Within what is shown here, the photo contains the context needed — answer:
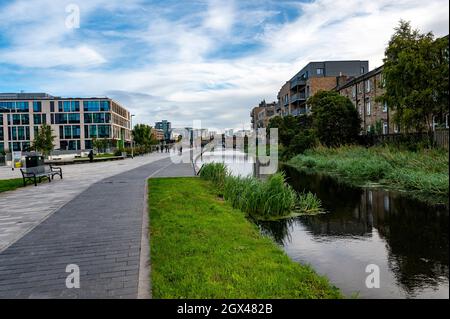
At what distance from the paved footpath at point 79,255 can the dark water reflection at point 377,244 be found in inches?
115

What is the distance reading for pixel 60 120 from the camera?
282ft

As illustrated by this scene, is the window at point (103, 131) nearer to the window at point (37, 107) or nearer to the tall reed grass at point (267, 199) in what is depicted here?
the window at point (37, 107)

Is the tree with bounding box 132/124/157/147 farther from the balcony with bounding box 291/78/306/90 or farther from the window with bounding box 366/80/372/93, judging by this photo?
the window with bounding box 366/80/372/93

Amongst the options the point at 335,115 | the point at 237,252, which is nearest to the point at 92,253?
the point at 237,252

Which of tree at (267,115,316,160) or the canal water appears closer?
the canal water

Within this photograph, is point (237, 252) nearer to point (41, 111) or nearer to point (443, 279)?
point (443, 279)

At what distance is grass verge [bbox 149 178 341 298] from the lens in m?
4.44

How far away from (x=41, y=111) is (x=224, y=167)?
3134 inches

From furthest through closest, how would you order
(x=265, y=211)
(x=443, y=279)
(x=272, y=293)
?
(x=265, y=211), (x=443, y=279), (x=272, y=293)

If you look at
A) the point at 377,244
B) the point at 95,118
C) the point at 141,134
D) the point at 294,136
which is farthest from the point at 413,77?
the point at 95,118

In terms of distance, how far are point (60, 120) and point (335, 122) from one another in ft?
227

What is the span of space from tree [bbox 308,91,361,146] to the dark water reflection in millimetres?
23593

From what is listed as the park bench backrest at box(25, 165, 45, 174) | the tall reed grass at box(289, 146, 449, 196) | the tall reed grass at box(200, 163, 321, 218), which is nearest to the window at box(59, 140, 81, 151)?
the tall reed grass at box(289, 146, 449, 196)

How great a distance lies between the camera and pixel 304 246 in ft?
24.7
